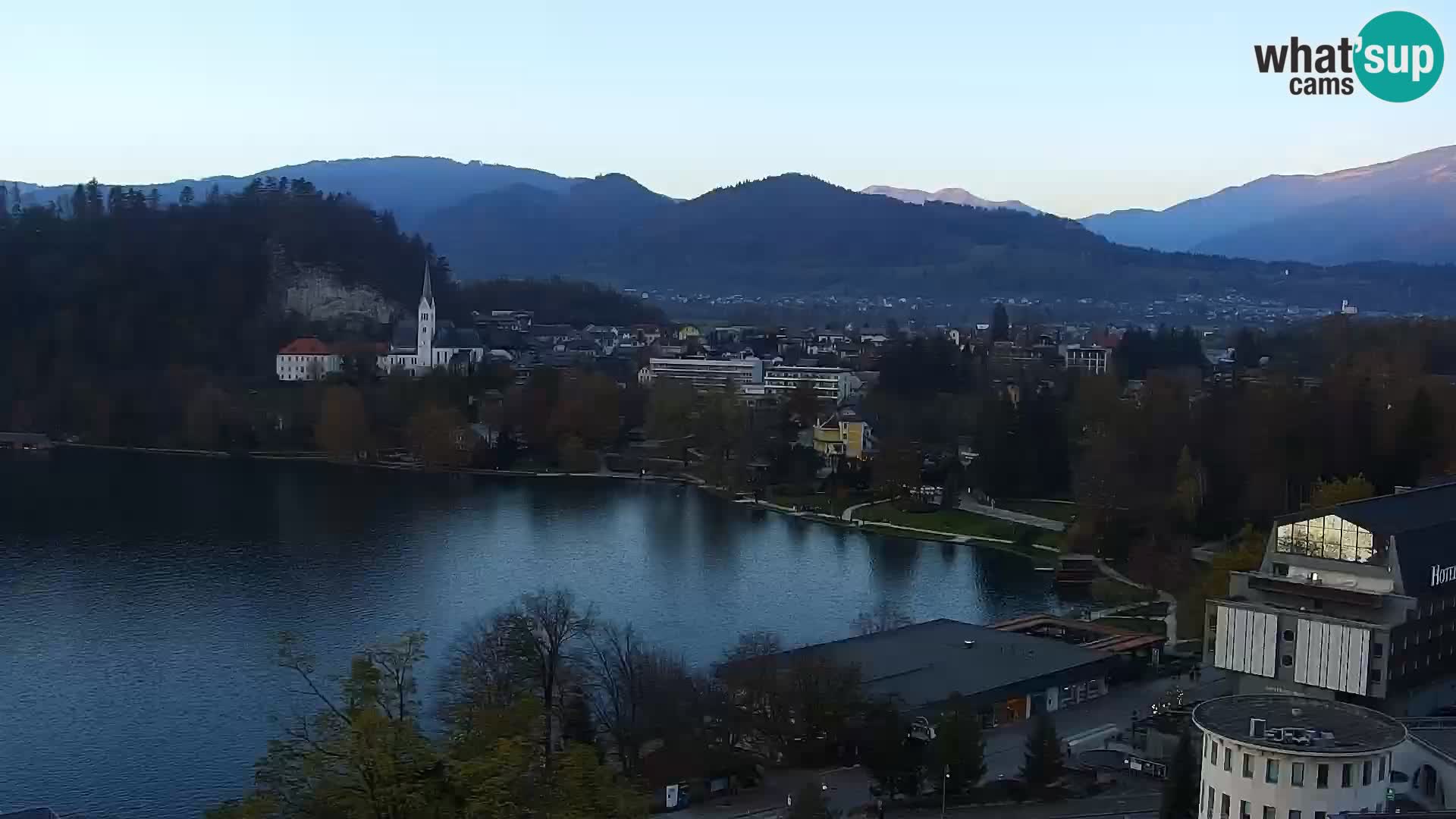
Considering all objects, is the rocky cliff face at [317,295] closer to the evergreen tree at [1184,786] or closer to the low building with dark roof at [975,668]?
the low building with dark roof at [975,668]

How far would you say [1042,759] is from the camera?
677 cm

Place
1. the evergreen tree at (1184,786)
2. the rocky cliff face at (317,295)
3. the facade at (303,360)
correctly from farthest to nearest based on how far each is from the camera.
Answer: the rocky cliff face at (317,295)
the facade at (303,360)
the evergreen tree at (1184,786)

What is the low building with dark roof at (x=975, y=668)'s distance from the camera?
7996 millimetres

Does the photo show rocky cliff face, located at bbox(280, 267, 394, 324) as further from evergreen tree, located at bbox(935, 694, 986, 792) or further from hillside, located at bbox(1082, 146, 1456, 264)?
hillside, located at bbox(1082, 146, 1456, 264)

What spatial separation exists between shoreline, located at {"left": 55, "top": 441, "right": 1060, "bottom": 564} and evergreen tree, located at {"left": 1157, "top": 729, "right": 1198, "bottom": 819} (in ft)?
25.2

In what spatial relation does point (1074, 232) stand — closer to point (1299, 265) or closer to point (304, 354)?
point (1299, 265)

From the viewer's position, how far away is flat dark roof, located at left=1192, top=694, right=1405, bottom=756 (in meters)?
5.23

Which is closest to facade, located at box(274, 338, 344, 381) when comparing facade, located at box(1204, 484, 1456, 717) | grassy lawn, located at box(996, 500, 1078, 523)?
grassy lawn, located at box(996, 500, 1078, 523)

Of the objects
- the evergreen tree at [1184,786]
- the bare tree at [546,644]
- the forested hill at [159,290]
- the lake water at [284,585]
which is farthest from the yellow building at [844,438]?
the evergreen tree at [1184,786]

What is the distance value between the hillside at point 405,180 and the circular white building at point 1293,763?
89000 mm

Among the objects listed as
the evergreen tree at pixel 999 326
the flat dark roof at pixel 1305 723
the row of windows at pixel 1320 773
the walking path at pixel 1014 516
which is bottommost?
the walking path at pixel 1014 516

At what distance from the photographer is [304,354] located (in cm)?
2588

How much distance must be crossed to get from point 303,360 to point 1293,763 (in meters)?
22.9

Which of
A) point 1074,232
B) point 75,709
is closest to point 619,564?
point 75,709
